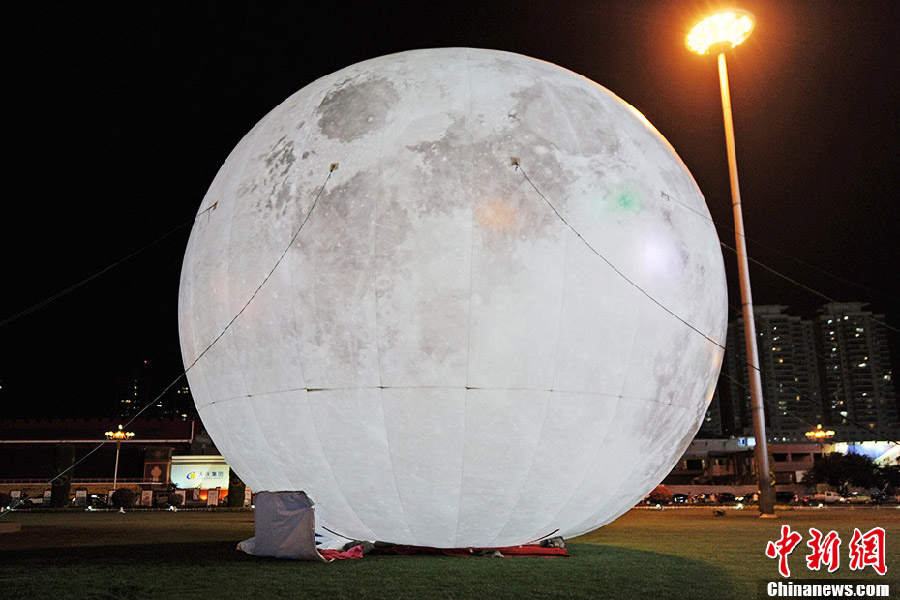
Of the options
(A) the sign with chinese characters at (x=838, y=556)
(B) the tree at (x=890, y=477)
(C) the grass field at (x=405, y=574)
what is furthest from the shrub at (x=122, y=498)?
(B) the tree at (x=890, y=477)

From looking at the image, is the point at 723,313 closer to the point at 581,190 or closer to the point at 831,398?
the point at 581,190

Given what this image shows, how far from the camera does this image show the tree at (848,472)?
70.6m

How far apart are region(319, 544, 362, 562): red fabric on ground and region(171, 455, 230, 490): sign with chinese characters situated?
54.8m

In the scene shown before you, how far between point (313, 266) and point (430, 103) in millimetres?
2232

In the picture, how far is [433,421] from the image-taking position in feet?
23.0

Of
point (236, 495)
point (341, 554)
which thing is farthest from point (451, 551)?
point (236, 495)

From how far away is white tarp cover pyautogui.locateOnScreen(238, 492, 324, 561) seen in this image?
7.95 m

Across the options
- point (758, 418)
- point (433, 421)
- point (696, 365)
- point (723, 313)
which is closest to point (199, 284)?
point (433, 421)

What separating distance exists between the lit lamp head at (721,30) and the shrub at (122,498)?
32.7 meters

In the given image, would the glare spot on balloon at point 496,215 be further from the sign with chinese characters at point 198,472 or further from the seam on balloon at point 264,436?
the sign with chinese characters at point 198,472

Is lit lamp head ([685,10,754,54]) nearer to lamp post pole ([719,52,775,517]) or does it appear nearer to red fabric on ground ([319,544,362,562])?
lamp post pole ([719,52,775,517])

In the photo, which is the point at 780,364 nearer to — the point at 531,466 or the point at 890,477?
the point at 890,477

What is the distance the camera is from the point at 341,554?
27.1 ft

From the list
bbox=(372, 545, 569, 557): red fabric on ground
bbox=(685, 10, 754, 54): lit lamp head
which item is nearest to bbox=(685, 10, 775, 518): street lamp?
bbox=(685, 10, 754, 54): lit lamp head
